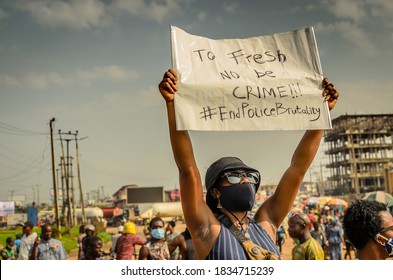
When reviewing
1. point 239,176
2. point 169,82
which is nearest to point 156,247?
point 239,176

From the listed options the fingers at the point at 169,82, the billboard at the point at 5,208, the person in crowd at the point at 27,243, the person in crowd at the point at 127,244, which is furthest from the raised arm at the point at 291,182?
the billboard at the point at 5,208

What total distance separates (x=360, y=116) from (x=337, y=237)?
184 ft

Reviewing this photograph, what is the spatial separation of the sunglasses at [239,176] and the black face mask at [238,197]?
3 cm

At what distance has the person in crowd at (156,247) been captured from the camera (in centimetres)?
598

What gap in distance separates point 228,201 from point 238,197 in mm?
55

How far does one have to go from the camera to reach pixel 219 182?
2.76 m

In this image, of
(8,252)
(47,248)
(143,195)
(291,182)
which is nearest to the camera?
(291,182)

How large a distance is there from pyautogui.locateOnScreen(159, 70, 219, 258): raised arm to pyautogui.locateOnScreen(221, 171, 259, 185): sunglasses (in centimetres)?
15

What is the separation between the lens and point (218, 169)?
8.98 feet

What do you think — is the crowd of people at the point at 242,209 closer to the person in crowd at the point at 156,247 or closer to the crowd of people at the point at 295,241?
the crowd of people at the point at 295,241

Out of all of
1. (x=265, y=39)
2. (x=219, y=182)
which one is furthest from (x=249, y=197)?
(x=265, y=39)

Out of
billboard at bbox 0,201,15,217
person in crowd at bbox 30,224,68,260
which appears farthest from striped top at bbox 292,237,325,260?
billboard at bbox 0,201,15,217

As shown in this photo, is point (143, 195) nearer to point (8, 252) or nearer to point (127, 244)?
point (8, 252)
